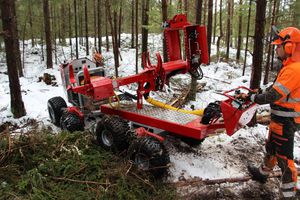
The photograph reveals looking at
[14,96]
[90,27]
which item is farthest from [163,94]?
[90,27]

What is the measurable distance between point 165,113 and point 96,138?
160 cm

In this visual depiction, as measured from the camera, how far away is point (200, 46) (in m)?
6.18

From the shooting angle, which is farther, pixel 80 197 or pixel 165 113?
pixel 165 113

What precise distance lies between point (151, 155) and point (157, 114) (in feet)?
4.51

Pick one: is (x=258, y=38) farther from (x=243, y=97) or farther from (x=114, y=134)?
(x=114, y=134)

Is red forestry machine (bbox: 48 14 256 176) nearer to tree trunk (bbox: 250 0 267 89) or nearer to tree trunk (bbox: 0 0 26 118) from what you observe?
tree trunk (bbox: 250 0 267 89)

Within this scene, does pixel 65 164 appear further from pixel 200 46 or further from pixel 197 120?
pixel 200 46

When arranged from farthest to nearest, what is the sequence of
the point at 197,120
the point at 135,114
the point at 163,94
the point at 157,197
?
the point at 163,94 < the point at 135,114 < the point at 197,120 < the point at 157,197

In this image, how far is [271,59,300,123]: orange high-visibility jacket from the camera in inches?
174

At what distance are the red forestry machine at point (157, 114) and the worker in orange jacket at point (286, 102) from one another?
45cm

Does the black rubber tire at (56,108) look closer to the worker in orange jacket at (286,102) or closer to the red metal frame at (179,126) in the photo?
the red metal frame at (179,126)

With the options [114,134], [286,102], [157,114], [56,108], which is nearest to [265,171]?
[286,102]

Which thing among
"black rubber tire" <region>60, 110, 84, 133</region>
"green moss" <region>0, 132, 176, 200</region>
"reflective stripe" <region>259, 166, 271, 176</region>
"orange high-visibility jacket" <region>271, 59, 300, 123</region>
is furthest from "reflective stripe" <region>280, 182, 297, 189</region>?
"black rubber tire" <region>60, 110, 84, 133</region>

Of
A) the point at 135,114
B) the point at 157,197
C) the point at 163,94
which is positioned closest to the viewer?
the point at 157,197
